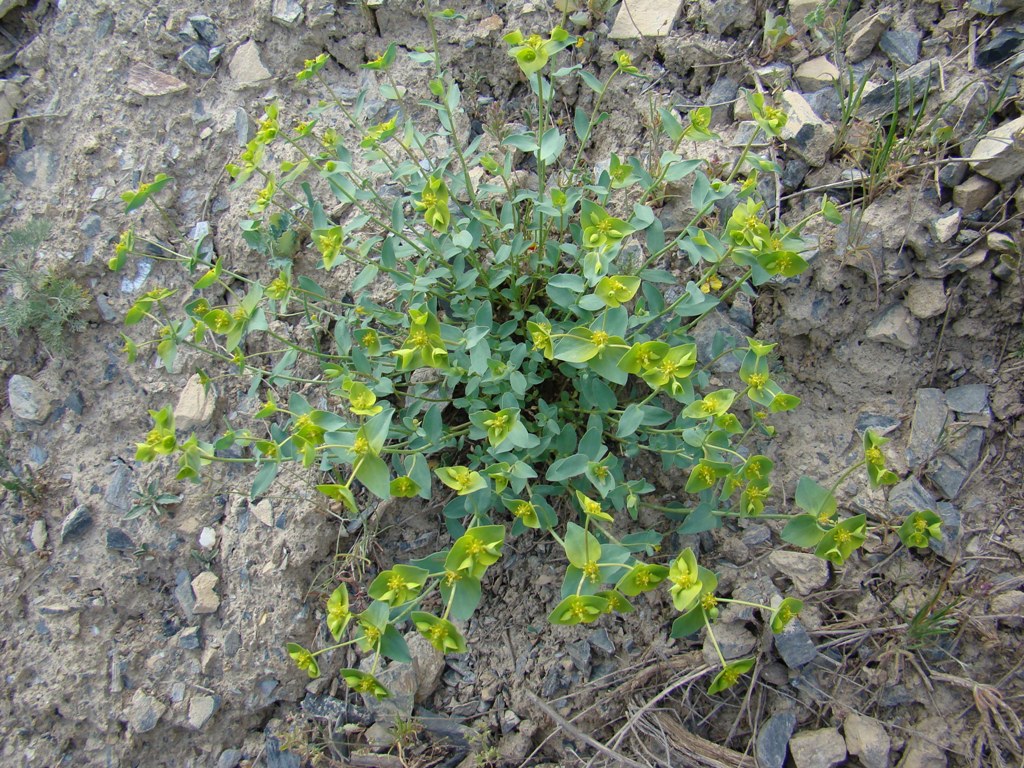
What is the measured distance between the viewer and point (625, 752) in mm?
2723

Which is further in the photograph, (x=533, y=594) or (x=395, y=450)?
(x=533, y=594)

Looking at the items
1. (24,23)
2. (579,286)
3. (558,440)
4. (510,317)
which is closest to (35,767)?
(558,440)

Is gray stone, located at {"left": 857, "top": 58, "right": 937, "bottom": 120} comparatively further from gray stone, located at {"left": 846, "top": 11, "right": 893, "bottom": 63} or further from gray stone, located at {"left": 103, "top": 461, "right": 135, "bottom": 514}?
gray stone, located at {"left": 103, "top": 461, "right": 135, "bottom": 514}

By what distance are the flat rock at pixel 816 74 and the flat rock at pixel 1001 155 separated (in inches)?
30.3

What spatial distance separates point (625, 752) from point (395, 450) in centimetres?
155

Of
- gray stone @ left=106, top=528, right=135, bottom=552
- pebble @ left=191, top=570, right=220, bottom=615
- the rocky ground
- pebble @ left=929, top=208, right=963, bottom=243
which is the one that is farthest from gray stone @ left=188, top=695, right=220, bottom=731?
pebble @ left=929, top=208, right=963, bottom=243

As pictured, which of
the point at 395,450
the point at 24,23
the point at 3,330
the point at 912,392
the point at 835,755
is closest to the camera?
the point at 395,450

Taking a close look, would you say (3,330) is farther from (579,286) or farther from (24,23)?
(579,286)

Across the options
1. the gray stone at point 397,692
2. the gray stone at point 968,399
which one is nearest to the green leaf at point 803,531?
the gray stone at point 968,399

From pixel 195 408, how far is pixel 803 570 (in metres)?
2.87

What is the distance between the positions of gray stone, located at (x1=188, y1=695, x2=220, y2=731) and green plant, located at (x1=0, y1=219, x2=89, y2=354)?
6.27 ft

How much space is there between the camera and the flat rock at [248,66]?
3.83 metres

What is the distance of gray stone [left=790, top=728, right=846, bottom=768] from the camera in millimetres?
2561

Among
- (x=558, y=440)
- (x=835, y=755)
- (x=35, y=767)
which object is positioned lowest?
(x=835, y=755)
